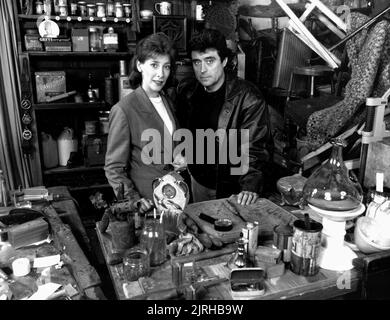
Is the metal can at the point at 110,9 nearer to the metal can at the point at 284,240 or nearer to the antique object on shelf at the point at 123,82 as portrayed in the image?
the antique object on shelf at the point at 123,82

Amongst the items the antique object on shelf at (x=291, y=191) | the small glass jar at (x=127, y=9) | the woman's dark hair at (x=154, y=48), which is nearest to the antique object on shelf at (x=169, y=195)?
the antique object on shelf at (x=291, y=191)

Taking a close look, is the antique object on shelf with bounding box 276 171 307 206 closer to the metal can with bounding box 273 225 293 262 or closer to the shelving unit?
the metal can with bounding box 273 225 293 262

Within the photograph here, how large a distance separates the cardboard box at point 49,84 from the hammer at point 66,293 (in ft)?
8.95

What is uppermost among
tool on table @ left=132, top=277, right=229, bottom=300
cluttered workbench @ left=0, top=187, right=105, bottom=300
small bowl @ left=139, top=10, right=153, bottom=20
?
small bowl @ left=139, top=10, right=153, bottom=20

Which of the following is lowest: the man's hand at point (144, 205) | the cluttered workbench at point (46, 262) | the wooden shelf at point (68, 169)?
the wooden shelf at point (68, 169)

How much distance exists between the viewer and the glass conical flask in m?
1.56

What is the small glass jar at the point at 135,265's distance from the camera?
142 cm

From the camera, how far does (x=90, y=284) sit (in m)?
1.42

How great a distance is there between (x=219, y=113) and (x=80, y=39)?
185 cm

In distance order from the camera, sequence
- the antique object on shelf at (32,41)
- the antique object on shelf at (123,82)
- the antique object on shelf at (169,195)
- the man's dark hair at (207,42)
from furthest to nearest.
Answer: the antique object on shelf at (123,82) < the antique object on shelf at (32,41) < the man's dark hair at (207,42) < the antique object on shelf at (169,195)

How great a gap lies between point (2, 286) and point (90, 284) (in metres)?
0.30

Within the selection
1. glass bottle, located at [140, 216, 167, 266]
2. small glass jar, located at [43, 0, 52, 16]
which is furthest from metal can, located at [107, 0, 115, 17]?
glass bottle, located at [140, 216, 167, 266]
